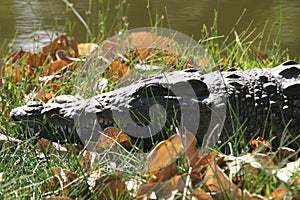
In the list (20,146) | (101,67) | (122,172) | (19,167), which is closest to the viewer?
(122,172)

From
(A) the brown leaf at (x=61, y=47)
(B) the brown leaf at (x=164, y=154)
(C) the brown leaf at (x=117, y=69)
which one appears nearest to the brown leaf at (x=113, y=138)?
(B) the brown leaf at (x=164, y=154)

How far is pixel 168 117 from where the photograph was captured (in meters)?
3.18

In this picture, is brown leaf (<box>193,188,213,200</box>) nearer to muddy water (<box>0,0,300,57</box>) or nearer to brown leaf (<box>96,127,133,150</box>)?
brown leaf (<box>96,127,133,150</box>)

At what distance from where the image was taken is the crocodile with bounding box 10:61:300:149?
3.15 m

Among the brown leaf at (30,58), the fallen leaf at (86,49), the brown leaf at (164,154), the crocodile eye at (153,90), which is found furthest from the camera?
the fallen leaf at (86,49)

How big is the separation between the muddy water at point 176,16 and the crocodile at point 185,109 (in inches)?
124

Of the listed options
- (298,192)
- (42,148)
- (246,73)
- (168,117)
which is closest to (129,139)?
(168,117)

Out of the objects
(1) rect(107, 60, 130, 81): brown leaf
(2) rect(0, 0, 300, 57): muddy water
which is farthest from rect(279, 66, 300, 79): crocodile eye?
(2) rect(0, 0, 300, 57): muddy water

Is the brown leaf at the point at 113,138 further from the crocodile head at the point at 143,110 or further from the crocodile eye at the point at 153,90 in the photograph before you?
the crocodile eye at the point at 153,90

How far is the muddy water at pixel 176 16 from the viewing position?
6785 mm

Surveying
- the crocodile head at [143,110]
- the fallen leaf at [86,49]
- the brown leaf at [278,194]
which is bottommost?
the fallen leaf at [86,49]

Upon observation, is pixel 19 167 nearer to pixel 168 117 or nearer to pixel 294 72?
pixel 168 117

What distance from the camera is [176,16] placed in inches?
290

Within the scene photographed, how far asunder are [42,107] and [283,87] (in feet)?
4.03
